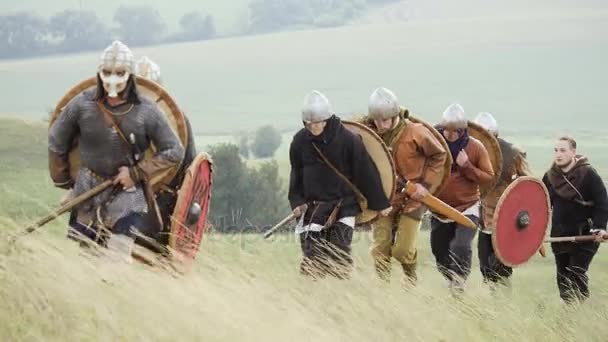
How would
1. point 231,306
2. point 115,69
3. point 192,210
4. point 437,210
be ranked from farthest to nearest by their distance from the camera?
point 437,210 → point 192,210 → point 115,69 → point 231,306

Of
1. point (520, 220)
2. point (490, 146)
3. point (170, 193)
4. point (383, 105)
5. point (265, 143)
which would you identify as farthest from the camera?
point (265, 143)

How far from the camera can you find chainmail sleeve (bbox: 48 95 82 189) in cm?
991

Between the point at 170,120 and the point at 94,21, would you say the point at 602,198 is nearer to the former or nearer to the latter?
the point at 170,120

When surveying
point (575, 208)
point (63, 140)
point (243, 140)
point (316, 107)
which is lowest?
point (243, 140)

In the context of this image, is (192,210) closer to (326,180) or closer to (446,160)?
(326,180)

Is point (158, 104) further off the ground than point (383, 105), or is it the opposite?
point (158, 104)

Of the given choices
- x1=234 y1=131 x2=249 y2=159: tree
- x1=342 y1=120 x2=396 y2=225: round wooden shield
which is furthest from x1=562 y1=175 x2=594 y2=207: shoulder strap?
x1=234 y1=131 x2=249 y2=159: tree

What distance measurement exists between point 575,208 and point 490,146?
86cm

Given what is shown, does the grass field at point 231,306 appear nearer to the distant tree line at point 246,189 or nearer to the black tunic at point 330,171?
the black tunic at point 330,171

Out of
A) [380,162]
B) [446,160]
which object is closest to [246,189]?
[446,160]

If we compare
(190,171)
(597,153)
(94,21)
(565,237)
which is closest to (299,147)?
(190,171)

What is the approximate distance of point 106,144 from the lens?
32.3 ft

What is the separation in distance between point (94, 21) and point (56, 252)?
92.5m

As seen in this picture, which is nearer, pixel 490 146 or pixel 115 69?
pixel 115 69
